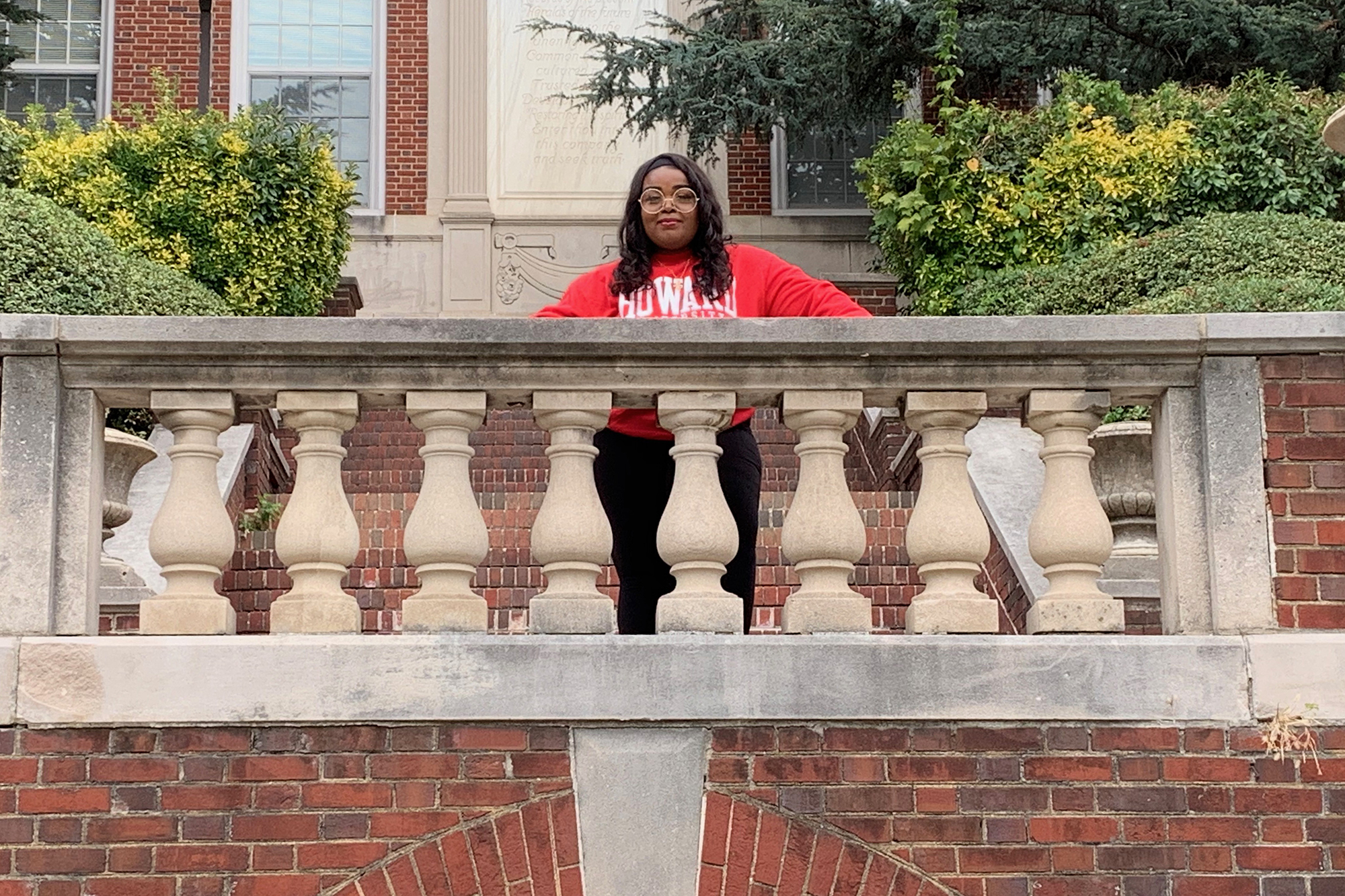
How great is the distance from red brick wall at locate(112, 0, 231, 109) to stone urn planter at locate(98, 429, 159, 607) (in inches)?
337

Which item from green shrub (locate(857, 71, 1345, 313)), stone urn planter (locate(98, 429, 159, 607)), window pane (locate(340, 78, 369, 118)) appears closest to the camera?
stone urn planter (locate(98, 429, 159, 607))

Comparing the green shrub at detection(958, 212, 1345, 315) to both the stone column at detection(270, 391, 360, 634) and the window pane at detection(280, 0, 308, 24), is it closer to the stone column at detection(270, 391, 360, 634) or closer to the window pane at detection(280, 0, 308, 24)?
the stone column at detection(270, 391, 360, 634)

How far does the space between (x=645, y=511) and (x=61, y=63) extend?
39.4 feet

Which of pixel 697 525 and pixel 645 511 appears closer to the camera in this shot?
pixel 697 525

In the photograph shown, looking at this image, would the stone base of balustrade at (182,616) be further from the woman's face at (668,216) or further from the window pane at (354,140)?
the window pane at (354,140)

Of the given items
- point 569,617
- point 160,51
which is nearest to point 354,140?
point 160,51

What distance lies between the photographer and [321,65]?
1534cm

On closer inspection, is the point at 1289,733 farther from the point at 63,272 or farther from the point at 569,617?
the point at 63,272

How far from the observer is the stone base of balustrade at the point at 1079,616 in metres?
4.47

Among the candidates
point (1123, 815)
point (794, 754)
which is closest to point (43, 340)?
point (794, 754)

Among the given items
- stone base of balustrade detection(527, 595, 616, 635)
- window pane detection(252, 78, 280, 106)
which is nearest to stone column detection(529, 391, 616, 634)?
stone base of balustrade detection(527, 595, 616, 635)

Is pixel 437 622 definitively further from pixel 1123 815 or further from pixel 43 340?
pixel 1123 815

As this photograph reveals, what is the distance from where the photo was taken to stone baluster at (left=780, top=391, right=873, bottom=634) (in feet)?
14.6

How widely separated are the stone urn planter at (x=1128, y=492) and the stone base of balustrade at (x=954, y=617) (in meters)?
1.81
